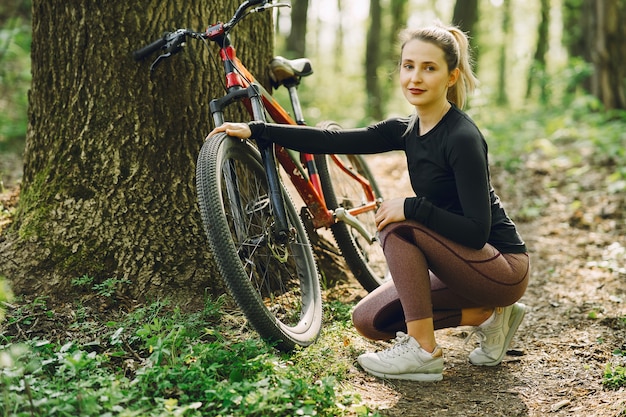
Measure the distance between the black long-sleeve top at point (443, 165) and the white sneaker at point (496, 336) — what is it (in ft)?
1.24

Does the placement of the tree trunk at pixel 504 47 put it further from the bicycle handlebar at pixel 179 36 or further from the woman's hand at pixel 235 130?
the woman's hand at pixel 235 130

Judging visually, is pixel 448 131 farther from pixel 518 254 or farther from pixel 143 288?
pixel 143 288

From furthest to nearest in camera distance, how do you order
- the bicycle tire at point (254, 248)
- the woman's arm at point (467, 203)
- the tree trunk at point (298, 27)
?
the tree trunk at point (298, 27), the woman's arm at point (467, 203), the bicycle tire at point (254, 248)

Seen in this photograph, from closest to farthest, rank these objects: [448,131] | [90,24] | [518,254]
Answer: [448,131] → [518,254] → [90,24]

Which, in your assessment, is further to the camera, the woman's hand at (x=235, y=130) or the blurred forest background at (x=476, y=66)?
the blurred forest background at (x=476, y=66)

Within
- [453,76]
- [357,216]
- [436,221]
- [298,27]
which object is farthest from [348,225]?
[298,27]

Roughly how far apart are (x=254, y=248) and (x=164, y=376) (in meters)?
0.87

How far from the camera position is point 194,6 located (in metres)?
3.18

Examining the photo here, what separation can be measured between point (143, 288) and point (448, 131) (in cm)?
165

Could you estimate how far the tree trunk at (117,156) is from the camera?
3.10 meters

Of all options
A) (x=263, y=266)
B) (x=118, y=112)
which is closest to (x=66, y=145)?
(x=118, y=112)

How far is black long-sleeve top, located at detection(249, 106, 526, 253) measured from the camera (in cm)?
262

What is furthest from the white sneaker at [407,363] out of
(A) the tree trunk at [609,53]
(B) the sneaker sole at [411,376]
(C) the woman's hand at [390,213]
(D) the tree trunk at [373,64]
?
(D) the tree trunk at [373,64]

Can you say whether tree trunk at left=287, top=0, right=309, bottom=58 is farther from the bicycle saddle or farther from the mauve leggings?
the mauve leggings
